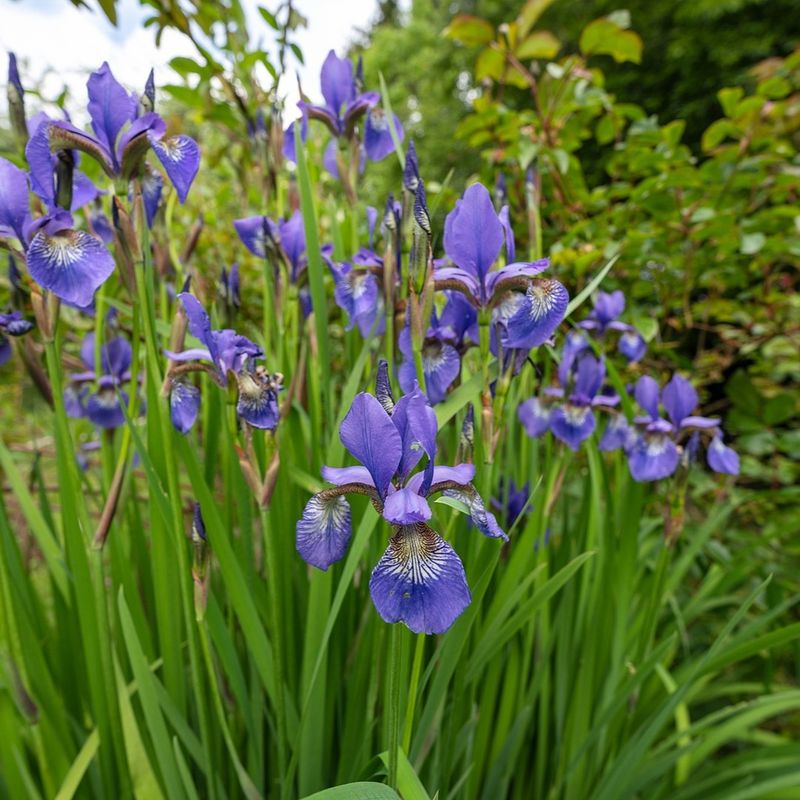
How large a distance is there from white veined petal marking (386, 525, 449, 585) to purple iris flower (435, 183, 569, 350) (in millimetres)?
412

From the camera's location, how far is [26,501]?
1.24 meters

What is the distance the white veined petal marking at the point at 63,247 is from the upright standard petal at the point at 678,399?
4.27ft

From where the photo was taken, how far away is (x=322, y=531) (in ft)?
2.58

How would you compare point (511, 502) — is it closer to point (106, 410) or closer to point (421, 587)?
point (421, 587)

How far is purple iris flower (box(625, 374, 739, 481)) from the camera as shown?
1395 mm

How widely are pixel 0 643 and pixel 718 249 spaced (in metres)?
2.20

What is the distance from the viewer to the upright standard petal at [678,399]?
4.90 feet

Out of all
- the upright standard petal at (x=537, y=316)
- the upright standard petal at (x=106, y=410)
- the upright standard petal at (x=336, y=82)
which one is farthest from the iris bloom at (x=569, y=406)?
the upright standard petal at (x=106, y=410)

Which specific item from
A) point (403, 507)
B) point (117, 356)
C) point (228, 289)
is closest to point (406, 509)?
point (403, 507)

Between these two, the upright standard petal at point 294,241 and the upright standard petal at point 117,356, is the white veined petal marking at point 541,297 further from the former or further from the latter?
the upright standard petal at point 117,356

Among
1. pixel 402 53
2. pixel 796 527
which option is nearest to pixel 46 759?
pixel 796 527

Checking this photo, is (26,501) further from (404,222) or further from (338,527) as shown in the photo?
(404,222)

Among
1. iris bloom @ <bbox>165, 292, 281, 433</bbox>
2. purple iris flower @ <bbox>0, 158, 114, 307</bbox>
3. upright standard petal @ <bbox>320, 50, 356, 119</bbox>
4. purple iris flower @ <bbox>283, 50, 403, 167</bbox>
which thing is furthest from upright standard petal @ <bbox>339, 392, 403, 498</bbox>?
upright standard petal @ <bbox>320, 50, 356, 119</bbox>

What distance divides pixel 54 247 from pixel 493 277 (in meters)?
0.69
